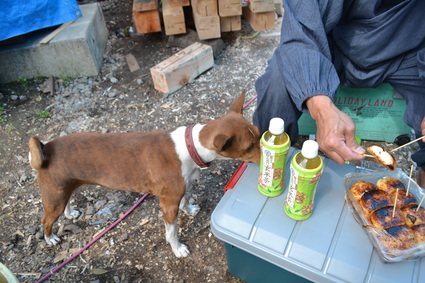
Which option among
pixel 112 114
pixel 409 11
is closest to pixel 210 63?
pixel 112 114

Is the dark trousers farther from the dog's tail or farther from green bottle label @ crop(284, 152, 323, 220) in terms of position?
the dog's tail

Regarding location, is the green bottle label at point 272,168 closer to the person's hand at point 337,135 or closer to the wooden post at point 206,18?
the person's hand at point 337,135

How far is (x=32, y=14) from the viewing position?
161 inches

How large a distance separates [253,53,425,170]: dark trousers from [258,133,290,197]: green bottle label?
2.09ft

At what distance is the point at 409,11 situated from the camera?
233 cm

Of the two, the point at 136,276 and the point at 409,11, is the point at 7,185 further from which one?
the point at 409,11

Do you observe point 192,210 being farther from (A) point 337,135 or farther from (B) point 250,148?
(A) point 337,135

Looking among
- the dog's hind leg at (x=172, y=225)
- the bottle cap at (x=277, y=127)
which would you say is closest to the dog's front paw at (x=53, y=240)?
the dog's hind leg at (x=172, y=225)

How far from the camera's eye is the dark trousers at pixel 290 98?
245cm

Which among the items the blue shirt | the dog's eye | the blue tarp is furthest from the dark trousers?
the blue tarp

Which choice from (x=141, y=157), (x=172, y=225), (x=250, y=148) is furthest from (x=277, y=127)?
(x=172, y=225)

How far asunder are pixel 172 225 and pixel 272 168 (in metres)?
0.96

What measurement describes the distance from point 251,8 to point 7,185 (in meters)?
3.52

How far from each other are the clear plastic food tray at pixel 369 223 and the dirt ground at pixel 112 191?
3.55 feet
